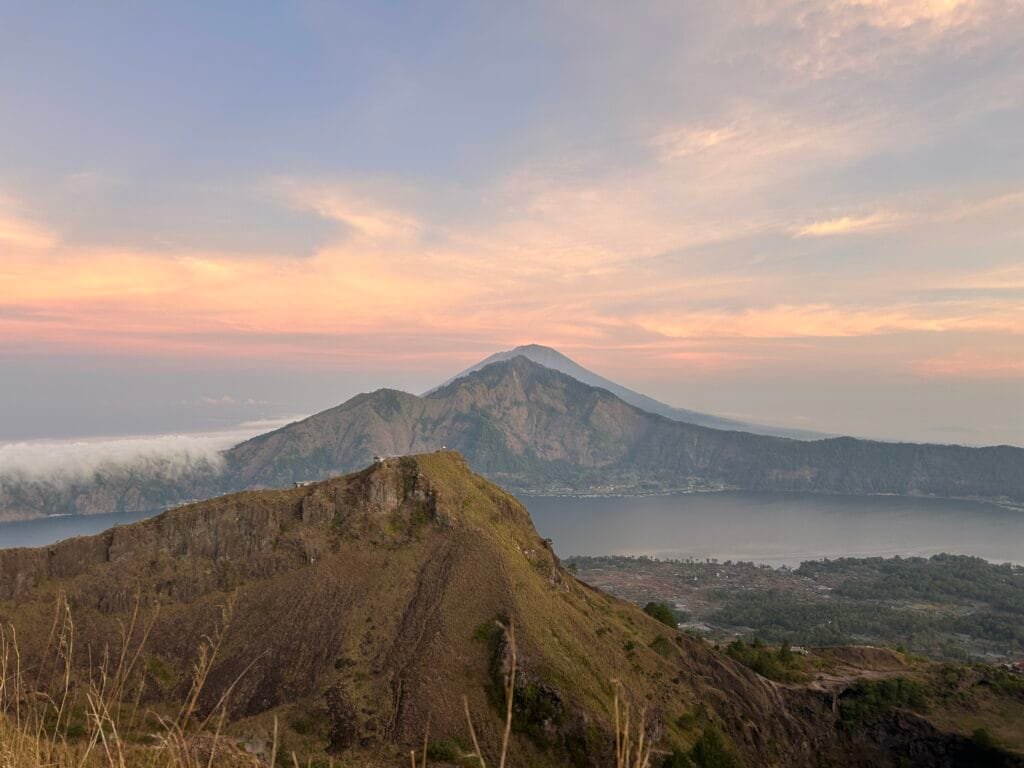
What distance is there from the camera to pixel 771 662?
69.2 m

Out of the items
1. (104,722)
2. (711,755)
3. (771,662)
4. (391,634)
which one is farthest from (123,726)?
(771,662)

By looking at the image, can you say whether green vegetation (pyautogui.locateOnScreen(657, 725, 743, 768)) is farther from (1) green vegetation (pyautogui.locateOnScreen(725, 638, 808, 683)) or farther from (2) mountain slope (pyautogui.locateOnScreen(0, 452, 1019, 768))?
(1) green vegetation (pyautogui.locateOnScreen(725, 638, 808, 683))

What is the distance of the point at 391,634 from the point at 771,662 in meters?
44.6

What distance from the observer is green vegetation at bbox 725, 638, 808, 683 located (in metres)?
67.2

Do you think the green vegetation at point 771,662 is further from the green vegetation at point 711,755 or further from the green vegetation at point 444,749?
the green vegetation at point 444,749

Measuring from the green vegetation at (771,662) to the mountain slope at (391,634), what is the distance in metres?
3.19

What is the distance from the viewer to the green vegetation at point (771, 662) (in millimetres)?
67188

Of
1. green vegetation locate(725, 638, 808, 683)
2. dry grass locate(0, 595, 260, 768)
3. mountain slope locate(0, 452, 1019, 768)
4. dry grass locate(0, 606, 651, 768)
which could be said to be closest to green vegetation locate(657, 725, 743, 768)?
mountain slope locate(0, 452, 1019, 768)

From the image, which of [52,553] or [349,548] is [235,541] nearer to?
[349,548]

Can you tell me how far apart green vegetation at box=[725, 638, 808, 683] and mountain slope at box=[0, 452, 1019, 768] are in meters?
3.19

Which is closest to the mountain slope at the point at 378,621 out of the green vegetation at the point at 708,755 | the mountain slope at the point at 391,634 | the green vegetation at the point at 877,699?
the mountain slope at the point at 391,634

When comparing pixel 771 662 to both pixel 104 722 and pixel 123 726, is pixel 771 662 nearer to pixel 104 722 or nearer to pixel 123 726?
pixel 123 726

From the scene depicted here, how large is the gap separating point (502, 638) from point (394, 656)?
881 centimetres

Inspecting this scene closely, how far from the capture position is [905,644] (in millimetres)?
138875
